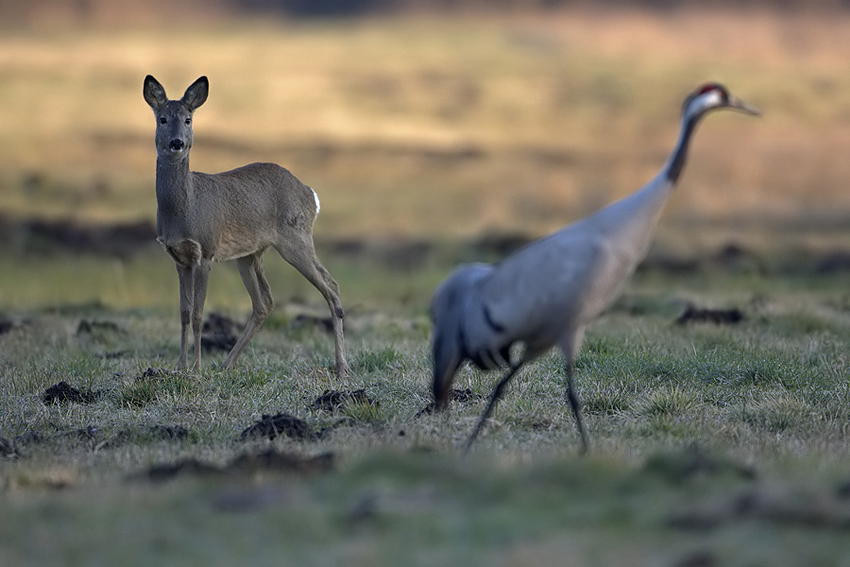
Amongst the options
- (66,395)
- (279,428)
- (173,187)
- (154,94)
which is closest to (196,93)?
(154,94)

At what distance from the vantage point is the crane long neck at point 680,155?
225 inches

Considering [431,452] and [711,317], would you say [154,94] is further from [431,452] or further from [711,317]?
[711,317]

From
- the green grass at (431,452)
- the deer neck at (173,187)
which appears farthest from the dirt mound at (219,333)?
the deer neck at (173,187)

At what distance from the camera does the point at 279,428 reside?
23.3 feet

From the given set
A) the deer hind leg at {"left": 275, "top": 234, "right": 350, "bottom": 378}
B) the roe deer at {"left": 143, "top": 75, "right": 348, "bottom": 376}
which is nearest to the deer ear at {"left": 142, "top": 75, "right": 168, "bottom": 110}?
the roe deer at {"left": 143, "top": 75, "right": 348, "bottom": 376}

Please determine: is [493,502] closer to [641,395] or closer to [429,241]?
[641,395]

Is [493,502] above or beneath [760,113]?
beneath

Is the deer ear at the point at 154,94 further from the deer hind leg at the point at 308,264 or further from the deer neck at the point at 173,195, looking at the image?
the deer hind leg at the point at 308,264

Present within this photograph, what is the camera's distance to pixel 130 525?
4.52 meters

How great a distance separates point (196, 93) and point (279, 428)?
358 cm

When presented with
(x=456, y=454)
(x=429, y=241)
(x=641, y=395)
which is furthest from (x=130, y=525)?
(x=429, y=241)

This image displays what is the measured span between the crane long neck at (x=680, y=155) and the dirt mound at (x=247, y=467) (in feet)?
8.04

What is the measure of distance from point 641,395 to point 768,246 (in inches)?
756

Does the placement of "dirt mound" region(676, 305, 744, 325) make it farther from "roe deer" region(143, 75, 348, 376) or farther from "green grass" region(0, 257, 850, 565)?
"roe deer" region(143, 75, 348, 376)
